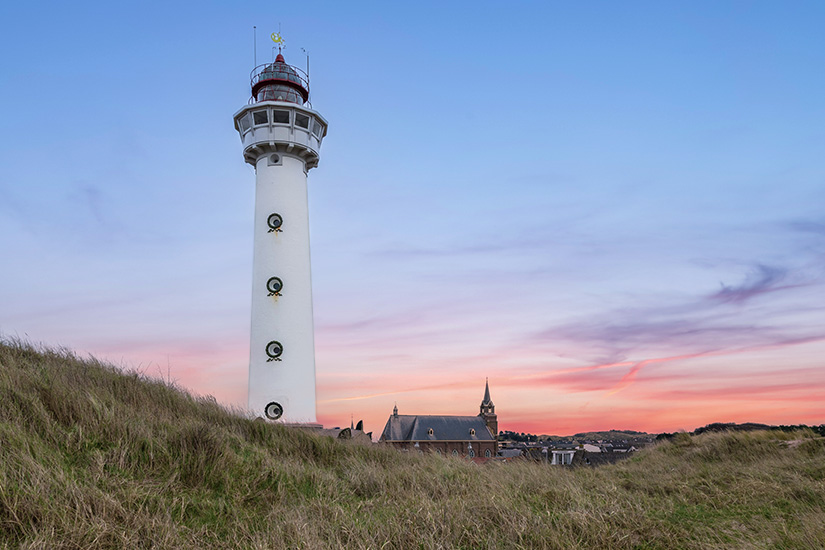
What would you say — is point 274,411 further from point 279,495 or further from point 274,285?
point 279,495

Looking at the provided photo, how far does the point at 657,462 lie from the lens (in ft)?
50.5

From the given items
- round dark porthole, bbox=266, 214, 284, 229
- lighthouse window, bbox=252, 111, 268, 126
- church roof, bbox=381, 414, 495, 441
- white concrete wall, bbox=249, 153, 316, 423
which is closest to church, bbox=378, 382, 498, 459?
church roof, bbox=381, 414, 495, 441

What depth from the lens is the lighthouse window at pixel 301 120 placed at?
23766 millimetres

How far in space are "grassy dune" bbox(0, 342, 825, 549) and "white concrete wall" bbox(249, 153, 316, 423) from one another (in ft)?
30.8

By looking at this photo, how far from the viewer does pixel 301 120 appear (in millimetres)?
23922

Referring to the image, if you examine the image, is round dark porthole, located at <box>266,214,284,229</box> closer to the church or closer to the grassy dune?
the grassy dune

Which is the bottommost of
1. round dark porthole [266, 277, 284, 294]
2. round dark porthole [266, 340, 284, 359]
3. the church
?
the church

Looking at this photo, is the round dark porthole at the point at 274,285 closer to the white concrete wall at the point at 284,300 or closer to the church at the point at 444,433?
the white concrete wall at the point at 284,300

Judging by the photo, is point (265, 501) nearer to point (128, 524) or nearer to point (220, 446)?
point (220, 446)

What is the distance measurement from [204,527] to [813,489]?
9.51 metres

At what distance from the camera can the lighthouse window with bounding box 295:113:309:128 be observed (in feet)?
78.0

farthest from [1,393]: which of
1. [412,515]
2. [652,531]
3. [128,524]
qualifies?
[652,531]

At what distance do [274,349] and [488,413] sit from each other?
63258 millimetres

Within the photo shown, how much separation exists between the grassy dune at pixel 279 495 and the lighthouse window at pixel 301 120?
14.9 meters
